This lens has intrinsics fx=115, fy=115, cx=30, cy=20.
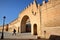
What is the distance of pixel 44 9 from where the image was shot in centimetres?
1383

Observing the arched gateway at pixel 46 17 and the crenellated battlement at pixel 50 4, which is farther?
the crenellated battlement at pixel 50 4

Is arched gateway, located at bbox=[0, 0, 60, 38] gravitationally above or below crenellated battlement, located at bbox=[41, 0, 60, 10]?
below

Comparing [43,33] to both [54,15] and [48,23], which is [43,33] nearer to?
[48,23]

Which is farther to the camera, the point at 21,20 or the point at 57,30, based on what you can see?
the point at 21,20

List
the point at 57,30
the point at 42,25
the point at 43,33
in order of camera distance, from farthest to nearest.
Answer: the point at 42,25 < the point at 43,33 < the point at 57,30

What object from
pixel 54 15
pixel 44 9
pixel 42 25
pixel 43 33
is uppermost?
pixel 44 9

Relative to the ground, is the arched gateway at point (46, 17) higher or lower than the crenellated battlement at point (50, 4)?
lower

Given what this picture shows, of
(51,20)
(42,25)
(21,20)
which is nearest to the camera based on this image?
(51,20)

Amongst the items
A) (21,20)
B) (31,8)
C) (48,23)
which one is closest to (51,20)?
(48,23)

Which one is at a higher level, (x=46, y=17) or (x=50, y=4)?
(x=50, y=4)

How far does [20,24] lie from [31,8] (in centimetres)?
551

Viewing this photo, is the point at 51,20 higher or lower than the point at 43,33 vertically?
higher

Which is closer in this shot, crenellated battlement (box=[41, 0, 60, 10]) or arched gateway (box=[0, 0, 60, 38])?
arched gateway (box=[0, 0, 60, 38])

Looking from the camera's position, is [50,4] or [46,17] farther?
[46,17]
